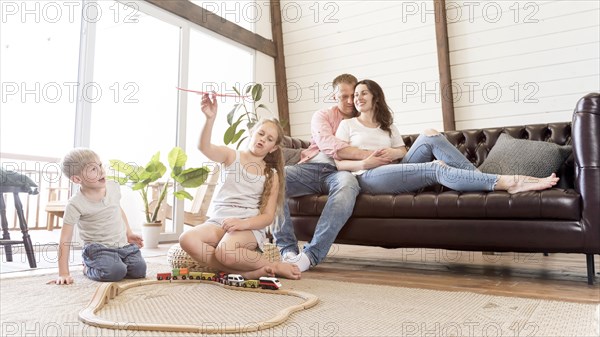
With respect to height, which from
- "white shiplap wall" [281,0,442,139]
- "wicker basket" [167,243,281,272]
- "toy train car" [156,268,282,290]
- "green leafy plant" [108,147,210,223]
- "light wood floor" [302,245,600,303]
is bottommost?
"light wood floor" [302,245,600,303]

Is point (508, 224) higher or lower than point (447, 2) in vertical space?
lower

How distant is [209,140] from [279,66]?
367cm

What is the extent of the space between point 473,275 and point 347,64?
128 inches

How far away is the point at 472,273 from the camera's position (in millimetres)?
2133

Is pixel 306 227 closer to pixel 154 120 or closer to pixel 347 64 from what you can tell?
pixel 154 120

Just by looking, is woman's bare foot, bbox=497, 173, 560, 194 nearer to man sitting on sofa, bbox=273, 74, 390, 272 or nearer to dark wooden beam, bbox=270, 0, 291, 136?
man sitting on sofa, bbox=273, 74, 390, 272

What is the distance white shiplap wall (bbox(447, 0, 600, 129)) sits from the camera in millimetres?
3686

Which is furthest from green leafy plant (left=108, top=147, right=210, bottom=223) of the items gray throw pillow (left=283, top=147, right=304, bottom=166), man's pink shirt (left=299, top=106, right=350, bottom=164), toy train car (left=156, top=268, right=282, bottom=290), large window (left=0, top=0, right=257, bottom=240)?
toy train car (left=156, top=268, right=282, bottom=290)

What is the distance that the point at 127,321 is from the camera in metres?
1.10

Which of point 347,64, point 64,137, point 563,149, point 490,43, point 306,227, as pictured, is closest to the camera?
point 563,149

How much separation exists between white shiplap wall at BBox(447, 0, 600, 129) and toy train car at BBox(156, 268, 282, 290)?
3.17 m

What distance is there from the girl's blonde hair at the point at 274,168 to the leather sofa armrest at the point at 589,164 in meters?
1.20

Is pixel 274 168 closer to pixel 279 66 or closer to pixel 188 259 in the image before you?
pixel 188 259

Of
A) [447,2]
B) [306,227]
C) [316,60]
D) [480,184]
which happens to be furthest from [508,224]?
[316,60]
